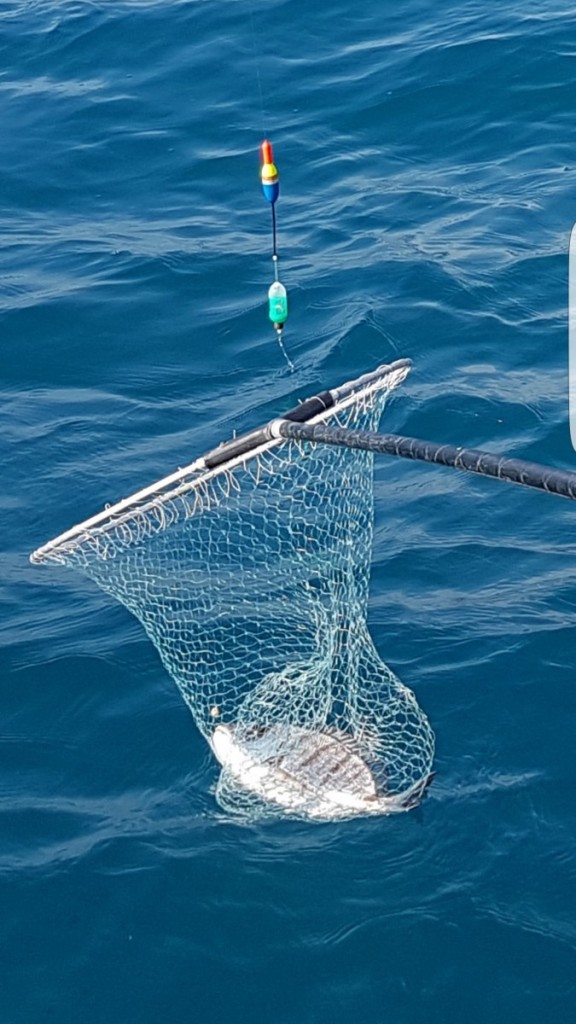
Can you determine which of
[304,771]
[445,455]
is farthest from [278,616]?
[445,455]

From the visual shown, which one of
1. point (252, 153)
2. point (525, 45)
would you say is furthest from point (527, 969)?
point (525, 45)

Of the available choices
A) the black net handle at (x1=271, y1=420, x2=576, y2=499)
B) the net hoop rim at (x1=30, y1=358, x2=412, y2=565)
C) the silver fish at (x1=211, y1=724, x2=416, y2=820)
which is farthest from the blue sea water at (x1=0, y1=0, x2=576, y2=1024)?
the black net handle at (x1=271, y1=420, x2=576, y2=499)

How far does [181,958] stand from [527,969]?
207cm

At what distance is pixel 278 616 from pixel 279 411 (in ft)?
10.8

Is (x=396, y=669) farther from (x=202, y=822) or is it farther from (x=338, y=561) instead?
(x=202, y=822)

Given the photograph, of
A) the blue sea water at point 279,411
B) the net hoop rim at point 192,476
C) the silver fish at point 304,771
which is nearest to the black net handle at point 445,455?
the net hoop rim at point 192,476

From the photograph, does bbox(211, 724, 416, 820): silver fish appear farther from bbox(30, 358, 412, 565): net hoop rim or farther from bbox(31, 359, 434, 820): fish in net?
bbox(30, 358, 412, 565): net hoop rim

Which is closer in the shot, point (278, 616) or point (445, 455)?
point (445, 455)

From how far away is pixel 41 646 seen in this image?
11625 mm

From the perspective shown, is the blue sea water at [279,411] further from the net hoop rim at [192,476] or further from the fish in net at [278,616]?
the net hoop rim at [192,476]

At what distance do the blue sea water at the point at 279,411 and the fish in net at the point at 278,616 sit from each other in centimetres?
29

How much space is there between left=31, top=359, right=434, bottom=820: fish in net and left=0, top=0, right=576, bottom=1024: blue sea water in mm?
292

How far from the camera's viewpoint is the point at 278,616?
1132 centimetres

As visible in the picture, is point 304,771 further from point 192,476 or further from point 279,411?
point 279,411
